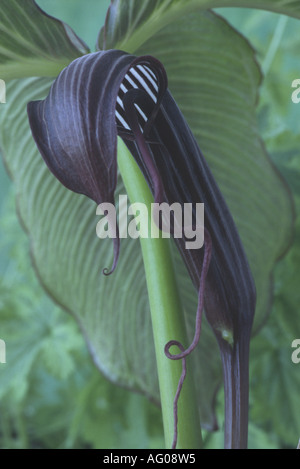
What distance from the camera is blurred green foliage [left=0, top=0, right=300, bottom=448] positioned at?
674mm

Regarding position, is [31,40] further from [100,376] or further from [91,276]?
[100,376]

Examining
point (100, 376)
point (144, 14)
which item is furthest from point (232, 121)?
point (100, 376)

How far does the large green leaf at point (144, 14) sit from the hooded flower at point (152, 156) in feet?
0.10

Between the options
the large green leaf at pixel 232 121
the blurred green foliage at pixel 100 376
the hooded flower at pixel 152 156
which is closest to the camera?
the hooded flower at pixel 152 156

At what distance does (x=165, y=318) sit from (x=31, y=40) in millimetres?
177

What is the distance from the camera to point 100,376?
76 cm

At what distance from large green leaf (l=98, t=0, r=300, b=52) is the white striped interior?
0.03 metres

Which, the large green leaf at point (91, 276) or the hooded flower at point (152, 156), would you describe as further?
the large green leaf at point (91, 276)

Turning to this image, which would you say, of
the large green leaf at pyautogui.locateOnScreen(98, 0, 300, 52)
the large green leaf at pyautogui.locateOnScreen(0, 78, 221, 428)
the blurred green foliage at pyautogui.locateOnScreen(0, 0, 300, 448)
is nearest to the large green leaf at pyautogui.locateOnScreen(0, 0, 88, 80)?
the large green leaf at pyautogui.locateOnScreen(98, 0, 300, 52)

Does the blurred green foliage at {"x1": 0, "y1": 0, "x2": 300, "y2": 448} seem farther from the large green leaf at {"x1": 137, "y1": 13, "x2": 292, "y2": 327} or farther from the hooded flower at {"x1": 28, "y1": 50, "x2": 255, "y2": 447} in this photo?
the hooded flower at {"x1": 28, "y1": 50, "x2": 255, "y2": 447}

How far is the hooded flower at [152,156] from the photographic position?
0.25 meters

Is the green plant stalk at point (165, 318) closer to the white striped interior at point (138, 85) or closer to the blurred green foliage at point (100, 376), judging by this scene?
the white striped interior at point (138, 85)

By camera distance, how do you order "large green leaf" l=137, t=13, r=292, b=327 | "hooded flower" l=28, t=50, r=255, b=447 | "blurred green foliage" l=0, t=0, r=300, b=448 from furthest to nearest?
"blurred green foliage" l=0, t=0, r=300, b=448, "large green leaf" l=137, t=13, r=292, b=327, "hooded flower" l=28, t=50, r=255, b=447

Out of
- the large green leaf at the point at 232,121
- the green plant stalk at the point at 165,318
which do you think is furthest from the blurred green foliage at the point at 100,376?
the green plant stalk at the point at 165,318
